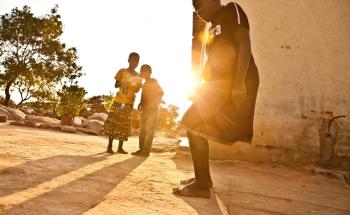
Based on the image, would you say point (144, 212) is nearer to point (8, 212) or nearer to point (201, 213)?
point (201, 213)

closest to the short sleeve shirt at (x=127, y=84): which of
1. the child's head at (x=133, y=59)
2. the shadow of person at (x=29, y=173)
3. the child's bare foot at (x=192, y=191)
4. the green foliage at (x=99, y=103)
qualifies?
the child's head at (x=133, y=59)

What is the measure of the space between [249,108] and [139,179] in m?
1.12

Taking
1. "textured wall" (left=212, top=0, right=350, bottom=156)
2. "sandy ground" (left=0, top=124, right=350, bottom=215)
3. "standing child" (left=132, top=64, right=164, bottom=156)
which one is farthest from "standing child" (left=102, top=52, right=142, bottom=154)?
"sandy ground" (left=0, top=124, right=350, bottom=215)

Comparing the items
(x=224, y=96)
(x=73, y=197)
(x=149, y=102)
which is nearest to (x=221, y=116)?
(x=224, y=96)

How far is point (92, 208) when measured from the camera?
1.58 meters

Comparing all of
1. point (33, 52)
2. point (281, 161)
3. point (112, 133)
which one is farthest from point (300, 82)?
point (33, 52)

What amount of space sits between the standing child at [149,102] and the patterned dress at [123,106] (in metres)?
0.33

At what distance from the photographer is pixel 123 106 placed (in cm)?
520

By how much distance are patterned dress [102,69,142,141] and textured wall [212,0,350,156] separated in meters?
1.65

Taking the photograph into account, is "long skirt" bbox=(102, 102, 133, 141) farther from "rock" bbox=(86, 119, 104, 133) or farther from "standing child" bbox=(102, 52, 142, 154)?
"rock" bbox=(86, 119, 104, 133)

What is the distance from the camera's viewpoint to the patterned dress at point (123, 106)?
16.7 ft

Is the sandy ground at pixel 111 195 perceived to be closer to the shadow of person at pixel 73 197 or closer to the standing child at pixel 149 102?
the shadow of person at pixel 73 197

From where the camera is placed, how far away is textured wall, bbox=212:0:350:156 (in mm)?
5273

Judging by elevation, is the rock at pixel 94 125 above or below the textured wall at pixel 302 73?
below
